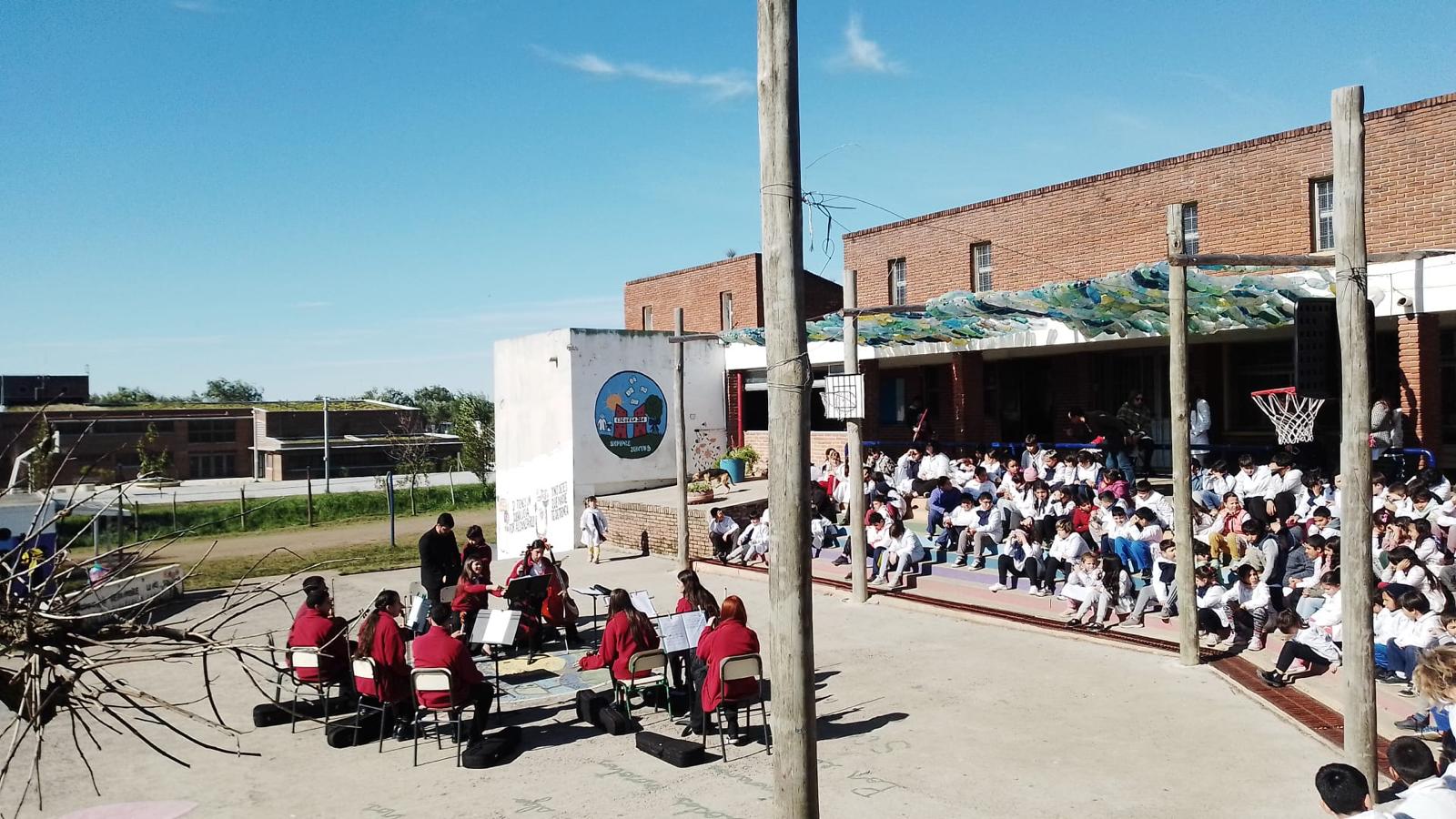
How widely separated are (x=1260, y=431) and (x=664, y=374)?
46.0 feet

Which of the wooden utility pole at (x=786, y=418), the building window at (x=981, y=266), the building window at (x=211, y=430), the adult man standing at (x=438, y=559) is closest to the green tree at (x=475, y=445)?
the building window at (x=211, y=430)

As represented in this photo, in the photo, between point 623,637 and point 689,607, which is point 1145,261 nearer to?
point 689,607

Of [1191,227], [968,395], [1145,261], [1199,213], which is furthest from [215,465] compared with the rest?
[1199,213]

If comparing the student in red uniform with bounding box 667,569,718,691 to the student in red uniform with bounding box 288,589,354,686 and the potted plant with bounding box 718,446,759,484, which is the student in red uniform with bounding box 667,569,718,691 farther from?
the potted plant with bounding box 718,446,759,484

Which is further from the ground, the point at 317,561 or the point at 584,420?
the point at 584,420

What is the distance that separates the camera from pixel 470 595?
13562 millimetres

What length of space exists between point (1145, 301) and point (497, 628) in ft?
33.2

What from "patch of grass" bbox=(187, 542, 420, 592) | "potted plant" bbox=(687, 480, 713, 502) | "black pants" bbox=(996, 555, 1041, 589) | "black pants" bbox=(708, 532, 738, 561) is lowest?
"patch of grass" bbox=(187, 542, 420, 592)

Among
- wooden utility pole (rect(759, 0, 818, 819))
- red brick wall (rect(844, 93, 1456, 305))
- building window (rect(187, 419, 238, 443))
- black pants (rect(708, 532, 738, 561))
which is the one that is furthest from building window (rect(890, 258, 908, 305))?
building window (rect(187, 419, 238, 443))

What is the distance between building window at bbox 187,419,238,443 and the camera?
64.8m

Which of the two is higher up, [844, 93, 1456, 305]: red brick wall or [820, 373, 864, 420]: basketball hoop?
[844, 93, 1456, 305]: red brick wall

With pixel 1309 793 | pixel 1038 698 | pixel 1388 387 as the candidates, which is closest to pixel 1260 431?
pixel 1388 387

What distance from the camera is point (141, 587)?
18.8m

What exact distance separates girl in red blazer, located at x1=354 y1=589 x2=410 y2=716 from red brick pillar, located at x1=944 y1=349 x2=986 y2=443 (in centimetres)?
1605
